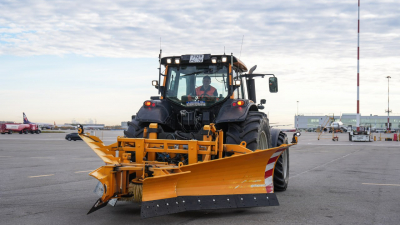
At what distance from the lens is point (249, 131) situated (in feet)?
21.9

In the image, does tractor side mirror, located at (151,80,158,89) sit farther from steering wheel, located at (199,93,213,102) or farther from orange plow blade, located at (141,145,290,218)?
orange plow blade, located at (141,145,290,218)

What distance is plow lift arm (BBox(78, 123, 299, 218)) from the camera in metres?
5.35

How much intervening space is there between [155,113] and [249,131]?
1.67 metres

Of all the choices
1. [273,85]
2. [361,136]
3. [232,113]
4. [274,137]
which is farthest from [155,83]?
[361,136]

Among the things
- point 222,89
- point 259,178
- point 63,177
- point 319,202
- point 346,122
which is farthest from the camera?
point 346,122

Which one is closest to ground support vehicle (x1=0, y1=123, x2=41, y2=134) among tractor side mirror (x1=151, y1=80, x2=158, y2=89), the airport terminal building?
tractor side mirror (x1=151, y1=80, x2=158, y2=89)

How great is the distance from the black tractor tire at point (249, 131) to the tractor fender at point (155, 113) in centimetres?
117

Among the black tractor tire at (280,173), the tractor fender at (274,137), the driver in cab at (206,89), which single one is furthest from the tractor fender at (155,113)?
the black tractor tire at (280,173)

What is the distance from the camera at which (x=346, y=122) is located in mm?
132000

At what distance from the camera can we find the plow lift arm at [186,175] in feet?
17.5

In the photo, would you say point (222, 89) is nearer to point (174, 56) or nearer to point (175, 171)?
point (174, 56)

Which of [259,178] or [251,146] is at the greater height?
[251,146]

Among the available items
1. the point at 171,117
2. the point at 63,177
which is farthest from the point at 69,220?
the point at 63,177

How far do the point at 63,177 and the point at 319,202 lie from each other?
6.52 metres
